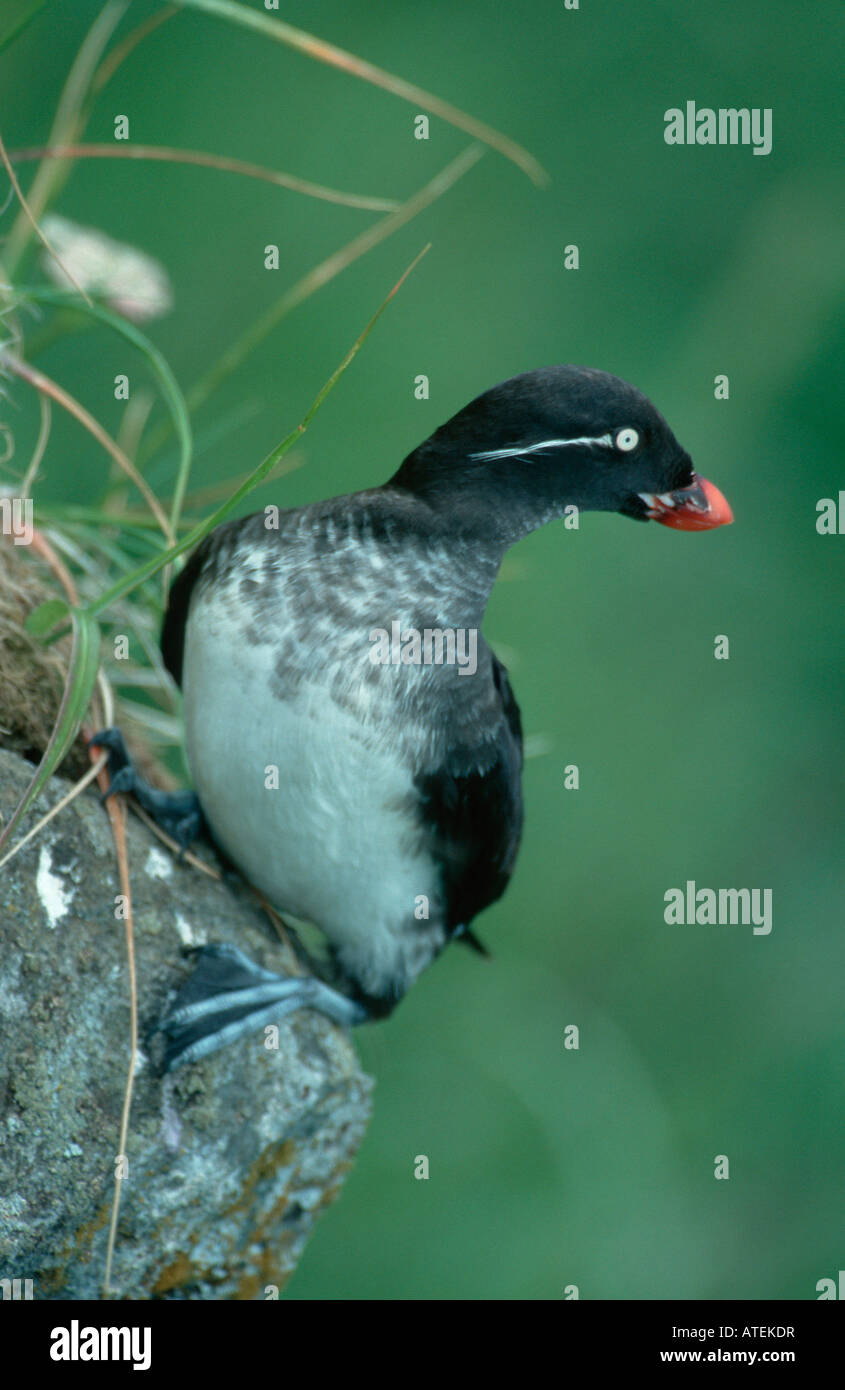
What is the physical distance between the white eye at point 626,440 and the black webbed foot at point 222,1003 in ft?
3.20

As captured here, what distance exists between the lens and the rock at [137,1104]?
1.62 meters

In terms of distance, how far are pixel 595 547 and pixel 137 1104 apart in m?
3.52

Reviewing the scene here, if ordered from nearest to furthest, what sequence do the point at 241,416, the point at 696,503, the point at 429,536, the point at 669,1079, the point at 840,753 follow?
1. the point at 429,536
2. the point at 696,503
3. the point at 241,416
4. the point at 669,1079
5. the point at 840,753

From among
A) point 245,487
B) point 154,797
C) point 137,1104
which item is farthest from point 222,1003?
point 245,487

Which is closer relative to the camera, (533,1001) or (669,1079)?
(533,1001)

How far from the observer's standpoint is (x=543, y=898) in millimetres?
5074

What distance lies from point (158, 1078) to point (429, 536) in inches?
34.8

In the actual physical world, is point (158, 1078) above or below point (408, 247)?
below

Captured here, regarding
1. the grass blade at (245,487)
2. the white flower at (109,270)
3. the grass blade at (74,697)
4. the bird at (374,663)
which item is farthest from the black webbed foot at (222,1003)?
the white flower at (109,270)

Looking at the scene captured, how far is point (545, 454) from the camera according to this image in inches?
79.0

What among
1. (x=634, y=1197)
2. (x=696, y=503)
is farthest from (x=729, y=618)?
(x=696, y=503)

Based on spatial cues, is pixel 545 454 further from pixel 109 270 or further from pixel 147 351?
pixel 109 270

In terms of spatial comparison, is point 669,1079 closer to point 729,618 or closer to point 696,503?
point 729,618

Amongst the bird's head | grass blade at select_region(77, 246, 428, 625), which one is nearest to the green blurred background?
the bird's head
